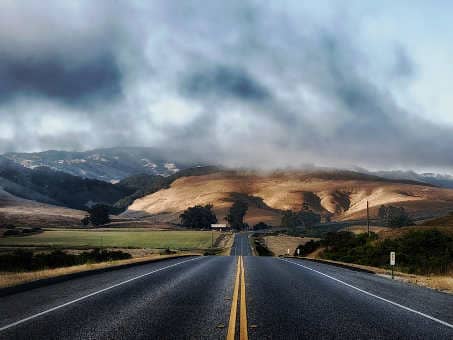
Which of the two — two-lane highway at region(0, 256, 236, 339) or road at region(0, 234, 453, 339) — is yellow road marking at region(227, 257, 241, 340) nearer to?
road at region(0, 234, 453, 339)

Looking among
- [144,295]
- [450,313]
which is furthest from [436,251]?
[144,295]

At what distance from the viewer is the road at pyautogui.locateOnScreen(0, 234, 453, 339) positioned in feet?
30.2

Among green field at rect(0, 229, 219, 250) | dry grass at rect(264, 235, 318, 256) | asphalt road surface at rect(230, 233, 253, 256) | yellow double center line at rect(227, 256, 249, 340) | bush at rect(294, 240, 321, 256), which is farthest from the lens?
green field at rect(0, 229, 219, 250)

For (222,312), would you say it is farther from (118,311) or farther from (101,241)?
(101,241)

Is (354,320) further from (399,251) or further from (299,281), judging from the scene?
(399,251)

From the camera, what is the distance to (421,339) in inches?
346

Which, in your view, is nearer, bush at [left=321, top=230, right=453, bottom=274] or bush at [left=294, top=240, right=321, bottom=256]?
bush at [left=321, top=230, right=453, bottom=274]

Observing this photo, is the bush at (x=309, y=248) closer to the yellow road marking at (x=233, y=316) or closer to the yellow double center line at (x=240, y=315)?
the yellow double center line at (x=240, y=315)

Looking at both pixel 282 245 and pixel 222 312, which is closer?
pixel 222 312

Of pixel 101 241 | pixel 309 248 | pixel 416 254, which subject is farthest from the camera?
pixel 101 241

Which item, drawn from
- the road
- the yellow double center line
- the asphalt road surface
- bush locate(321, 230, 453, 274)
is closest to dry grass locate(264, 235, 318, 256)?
the asphalt road surface

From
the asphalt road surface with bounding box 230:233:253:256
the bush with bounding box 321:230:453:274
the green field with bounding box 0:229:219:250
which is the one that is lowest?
the asphalt road surface with bounding box 230:233:253:256

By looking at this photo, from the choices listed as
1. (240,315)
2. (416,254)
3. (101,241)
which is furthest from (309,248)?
(240,315)

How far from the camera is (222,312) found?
37.6 ft
